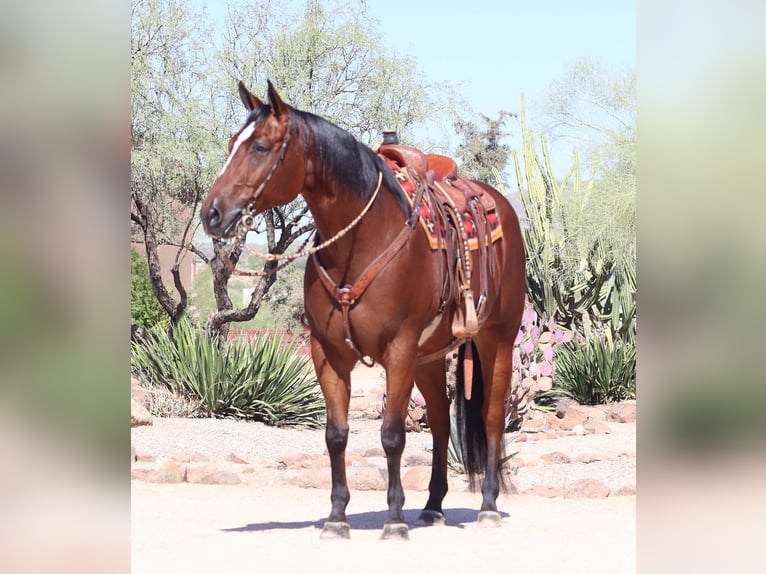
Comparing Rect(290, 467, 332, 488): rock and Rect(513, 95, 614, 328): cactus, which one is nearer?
Rect(290, 467, 332, 488): rock

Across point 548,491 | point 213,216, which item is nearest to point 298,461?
point 548,491

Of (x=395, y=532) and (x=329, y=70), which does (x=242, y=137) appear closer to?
(x=395, y=532)

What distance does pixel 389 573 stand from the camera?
4.92 meters

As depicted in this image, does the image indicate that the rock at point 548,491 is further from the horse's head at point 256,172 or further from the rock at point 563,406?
the rock at point 563,406

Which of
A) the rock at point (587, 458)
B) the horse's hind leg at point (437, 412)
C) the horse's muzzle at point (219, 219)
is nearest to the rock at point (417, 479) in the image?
the horse's hind leg at point (437, 412)

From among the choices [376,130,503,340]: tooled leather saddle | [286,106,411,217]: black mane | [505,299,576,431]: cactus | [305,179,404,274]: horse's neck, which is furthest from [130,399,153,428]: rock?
[286,106,411,217]: black mane

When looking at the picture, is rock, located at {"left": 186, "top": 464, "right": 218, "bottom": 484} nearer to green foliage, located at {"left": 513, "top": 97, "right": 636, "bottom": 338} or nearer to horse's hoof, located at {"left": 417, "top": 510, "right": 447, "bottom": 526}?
horse's hoof, located at {"left": 417, "top": 510, "right": 447, "bottom": 526}

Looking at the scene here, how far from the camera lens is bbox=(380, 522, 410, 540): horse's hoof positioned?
5.86 meters

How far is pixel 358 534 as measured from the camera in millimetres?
6137

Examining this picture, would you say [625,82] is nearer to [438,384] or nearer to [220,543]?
[438,384]

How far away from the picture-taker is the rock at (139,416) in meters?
11.7

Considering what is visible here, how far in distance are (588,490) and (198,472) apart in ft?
10.3

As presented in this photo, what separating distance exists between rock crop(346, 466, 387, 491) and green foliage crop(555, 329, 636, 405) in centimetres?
666
